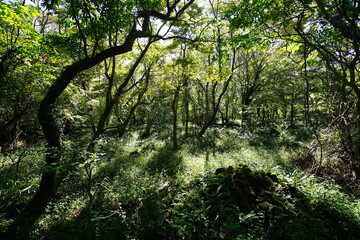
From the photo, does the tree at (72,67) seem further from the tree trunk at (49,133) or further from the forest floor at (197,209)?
the forest floor at (197,209)

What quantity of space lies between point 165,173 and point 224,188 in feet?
10.7

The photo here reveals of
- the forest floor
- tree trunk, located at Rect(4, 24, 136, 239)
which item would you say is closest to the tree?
tree trunk, located at Rect(4, 24, 136, 239)

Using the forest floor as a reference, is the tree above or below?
above

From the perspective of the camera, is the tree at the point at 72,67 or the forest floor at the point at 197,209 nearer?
the forest floor at the point at 197,209

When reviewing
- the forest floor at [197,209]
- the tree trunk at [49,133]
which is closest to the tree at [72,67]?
the tree trunk at [49,133]

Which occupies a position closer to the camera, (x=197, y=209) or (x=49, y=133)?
(x=197, y=209)

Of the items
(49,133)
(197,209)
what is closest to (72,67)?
(49,133)

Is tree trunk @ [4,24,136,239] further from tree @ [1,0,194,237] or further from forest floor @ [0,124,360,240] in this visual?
forest floor @ [0,124,360,240]

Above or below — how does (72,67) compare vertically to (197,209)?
above

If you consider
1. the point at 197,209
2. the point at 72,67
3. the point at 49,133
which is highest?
the point at 72,67

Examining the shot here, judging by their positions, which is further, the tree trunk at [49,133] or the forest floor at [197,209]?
the tree trunk at [49,133]

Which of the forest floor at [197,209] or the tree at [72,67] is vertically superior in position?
the tree at [72,67]

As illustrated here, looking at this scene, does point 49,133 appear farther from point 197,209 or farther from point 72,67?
point 197,209

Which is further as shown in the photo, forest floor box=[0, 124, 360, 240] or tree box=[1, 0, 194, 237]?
tree box=[1, 0, 194, 237]
